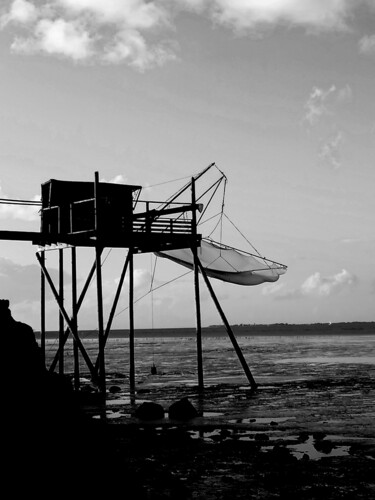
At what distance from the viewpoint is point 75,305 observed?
27.6 metres

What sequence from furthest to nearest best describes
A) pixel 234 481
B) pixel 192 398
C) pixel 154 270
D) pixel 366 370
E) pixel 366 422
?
pixel 366 370, pixel 154 270, pixel 192 398, pixel 366 422, pixel 234 481

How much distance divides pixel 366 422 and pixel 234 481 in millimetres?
7739

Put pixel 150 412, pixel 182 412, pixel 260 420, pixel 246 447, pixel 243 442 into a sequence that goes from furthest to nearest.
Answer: pixel 182 412 → pixel 150 412 → pixel 260 420 → pixel 243 442 → pixel 246 447

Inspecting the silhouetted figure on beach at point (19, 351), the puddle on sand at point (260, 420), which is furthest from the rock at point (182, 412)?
the silhouetted figure on beach at point (19, 351)

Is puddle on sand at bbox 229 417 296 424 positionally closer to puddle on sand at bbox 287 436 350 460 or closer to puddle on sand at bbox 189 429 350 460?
puddle on sand at bbox 189 429 350 460

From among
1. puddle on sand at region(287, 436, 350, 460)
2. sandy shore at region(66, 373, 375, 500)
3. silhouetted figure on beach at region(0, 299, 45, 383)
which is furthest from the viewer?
silhouetted figure on beach at region(0, 299, 45, 383)

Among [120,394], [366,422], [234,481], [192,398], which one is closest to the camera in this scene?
[234,481]

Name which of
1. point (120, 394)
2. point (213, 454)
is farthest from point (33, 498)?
point (120, 394)

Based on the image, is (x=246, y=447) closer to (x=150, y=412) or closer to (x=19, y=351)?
(x=150, y=412)

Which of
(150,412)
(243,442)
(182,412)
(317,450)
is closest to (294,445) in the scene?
(317,450)

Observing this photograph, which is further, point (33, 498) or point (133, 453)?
point (133, 453)

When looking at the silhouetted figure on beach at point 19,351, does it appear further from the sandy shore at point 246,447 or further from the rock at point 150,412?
the rock at point 150,412

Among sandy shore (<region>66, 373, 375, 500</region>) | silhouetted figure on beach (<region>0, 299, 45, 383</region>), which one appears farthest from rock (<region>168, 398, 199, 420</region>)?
silhouetted figure on beach (<region>0, 299, 45, 383</region>)

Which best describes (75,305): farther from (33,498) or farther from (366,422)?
(33,498)
